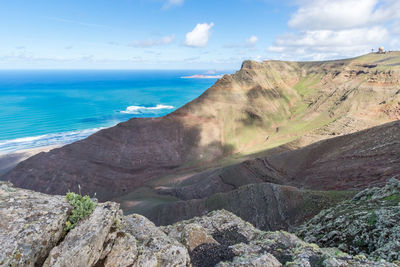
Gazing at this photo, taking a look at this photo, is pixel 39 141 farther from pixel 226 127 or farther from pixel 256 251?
pixel 256 251

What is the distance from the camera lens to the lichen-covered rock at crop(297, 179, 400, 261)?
1061 centimetres

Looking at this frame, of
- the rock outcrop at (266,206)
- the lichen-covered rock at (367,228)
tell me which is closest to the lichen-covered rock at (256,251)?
the lichen-covered rock at (367,228)

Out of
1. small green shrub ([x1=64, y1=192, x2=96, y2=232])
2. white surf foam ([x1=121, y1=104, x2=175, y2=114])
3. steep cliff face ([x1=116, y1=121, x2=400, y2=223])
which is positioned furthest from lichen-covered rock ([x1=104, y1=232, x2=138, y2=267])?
white surf foam ([x1=121, y1=104, x2=175, y2=114])

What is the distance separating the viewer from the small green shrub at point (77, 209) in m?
7.06

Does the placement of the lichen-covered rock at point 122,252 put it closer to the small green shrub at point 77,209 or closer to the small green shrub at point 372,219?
the small green shrub at point 77,209

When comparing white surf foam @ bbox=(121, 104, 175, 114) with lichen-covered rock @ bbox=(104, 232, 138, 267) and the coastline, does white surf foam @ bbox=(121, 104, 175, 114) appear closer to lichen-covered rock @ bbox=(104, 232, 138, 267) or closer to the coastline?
the coastline

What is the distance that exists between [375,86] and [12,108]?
170 m

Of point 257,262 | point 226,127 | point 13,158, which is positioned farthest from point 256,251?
point 13,158

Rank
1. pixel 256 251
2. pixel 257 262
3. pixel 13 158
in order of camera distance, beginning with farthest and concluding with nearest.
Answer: pixel 13 158, pixel 256 251, pixel 257 262

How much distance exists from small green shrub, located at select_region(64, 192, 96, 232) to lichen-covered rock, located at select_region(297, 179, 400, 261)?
1131 cm

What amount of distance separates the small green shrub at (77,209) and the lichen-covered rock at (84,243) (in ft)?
0.47

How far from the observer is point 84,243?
664cm

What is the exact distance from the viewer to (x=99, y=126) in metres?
108

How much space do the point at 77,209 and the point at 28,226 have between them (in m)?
1.25
